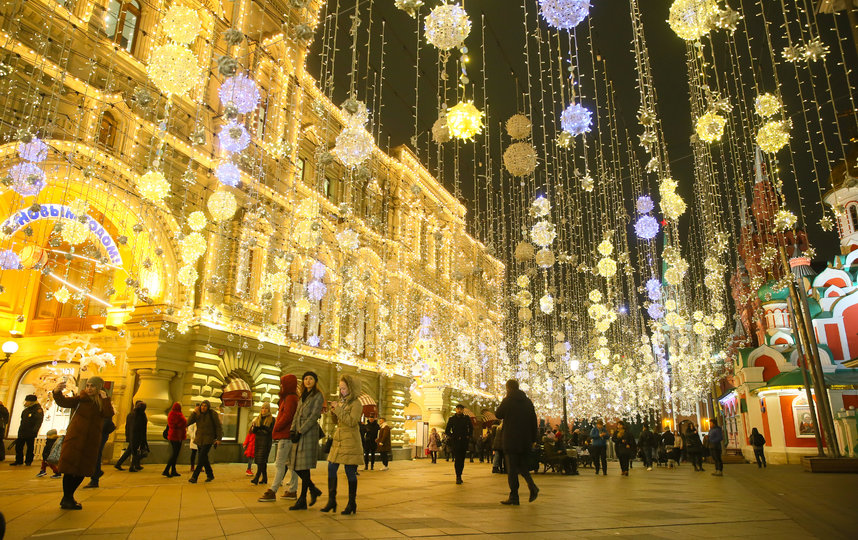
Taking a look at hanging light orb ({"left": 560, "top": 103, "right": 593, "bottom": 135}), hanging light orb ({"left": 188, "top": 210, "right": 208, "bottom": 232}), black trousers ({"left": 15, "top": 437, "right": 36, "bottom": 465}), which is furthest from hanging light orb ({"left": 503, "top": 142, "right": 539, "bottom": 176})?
black trousers ({"left": 15, "top": 437, "right": 36, "bottom": 465})

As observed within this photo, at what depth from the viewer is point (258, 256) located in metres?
18.9

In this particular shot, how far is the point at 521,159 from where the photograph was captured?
9383 millimetres

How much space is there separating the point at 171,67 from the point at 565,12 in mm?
6528

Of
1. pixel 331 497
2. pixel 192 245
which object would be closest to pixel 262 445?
pixel 331 497

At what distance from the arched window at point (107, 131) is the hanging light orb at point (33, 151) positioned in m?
3.36

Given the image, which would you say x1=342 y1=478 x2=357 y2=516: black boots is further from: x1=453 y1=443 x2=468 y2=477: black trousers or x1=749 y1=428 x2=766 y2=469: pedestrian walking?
x1=749 y1=428 x2=766 y2=469: pedestrian walking

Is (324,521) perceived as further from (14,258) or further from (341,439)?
(14,258)

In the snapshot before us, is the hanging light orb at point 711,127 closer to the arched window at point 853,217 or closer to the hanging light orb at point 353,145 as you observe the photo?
the hanging light orb at point 353,145

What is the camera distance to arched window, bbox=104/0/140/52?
49.2 feet

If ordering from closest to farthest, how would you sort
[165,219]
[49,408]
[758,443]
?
1. [165,219]
2. [49,408]
3. [758,443]

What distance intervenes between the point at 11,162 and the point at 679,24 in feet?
41.7

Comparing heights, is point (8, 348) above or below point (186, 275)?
below

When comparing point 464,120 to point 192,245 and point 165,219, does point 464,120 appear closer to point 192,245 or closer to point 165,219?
point 192,245

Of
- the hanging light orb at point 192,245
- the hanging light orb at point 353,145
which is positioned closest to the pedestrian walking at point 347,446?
the hanging light orb at point 353,145
